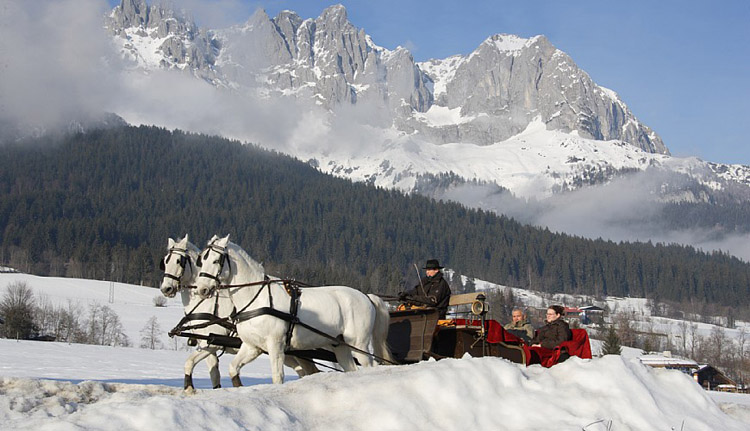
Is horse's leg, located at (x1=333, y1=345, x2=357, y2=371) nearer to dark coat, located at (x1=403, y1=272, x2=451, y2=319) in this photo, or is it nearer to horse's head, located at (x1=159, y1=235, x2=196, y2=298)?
dark coat, located at (x1=403, y1=272, x2=451, y2=319)

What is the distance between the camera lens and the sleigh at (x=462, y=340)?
41.1 ft

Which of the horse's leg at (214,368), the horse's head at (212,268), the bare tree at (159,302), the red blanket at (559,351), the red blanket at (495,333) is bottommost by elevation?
the bare tree at (159,302)

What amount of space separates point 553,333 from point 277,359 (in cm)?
488

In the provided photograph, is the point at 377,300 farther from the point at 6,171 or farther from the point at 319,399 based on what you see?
the point at 6,171

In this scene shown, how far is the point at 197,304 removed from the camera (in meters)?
12.6

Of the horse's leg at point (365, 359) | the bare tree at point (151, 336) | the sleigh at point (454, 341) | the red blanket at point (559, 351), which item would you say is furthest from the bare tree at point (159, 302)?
the red blanket at point (559, 351)

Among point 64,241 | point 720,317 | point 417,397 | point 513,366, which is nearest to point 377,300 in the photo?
point 513,366

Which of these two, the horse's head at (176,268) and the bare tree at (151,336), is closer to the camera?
the horse's head at (176,268)

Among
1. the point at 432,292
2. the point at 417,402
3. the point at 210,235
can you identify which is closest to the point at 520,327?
the point at 432,292

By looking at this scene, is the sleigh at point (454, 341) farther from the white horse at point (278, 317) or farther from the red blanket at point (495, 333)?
the white horse at point (278, 317)

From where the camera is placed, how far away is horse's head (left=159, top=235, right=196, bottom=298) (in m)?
12.3

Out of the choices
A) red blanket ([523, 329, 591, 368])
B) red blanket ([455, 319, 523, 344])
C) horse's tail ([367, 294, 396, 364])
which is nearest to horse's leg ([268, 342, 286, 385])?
horse's tail ([367, 294, 396, 364])

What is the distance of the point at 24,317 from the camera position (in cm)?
6462

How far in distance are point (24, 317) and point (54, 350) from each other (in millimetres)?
23930
